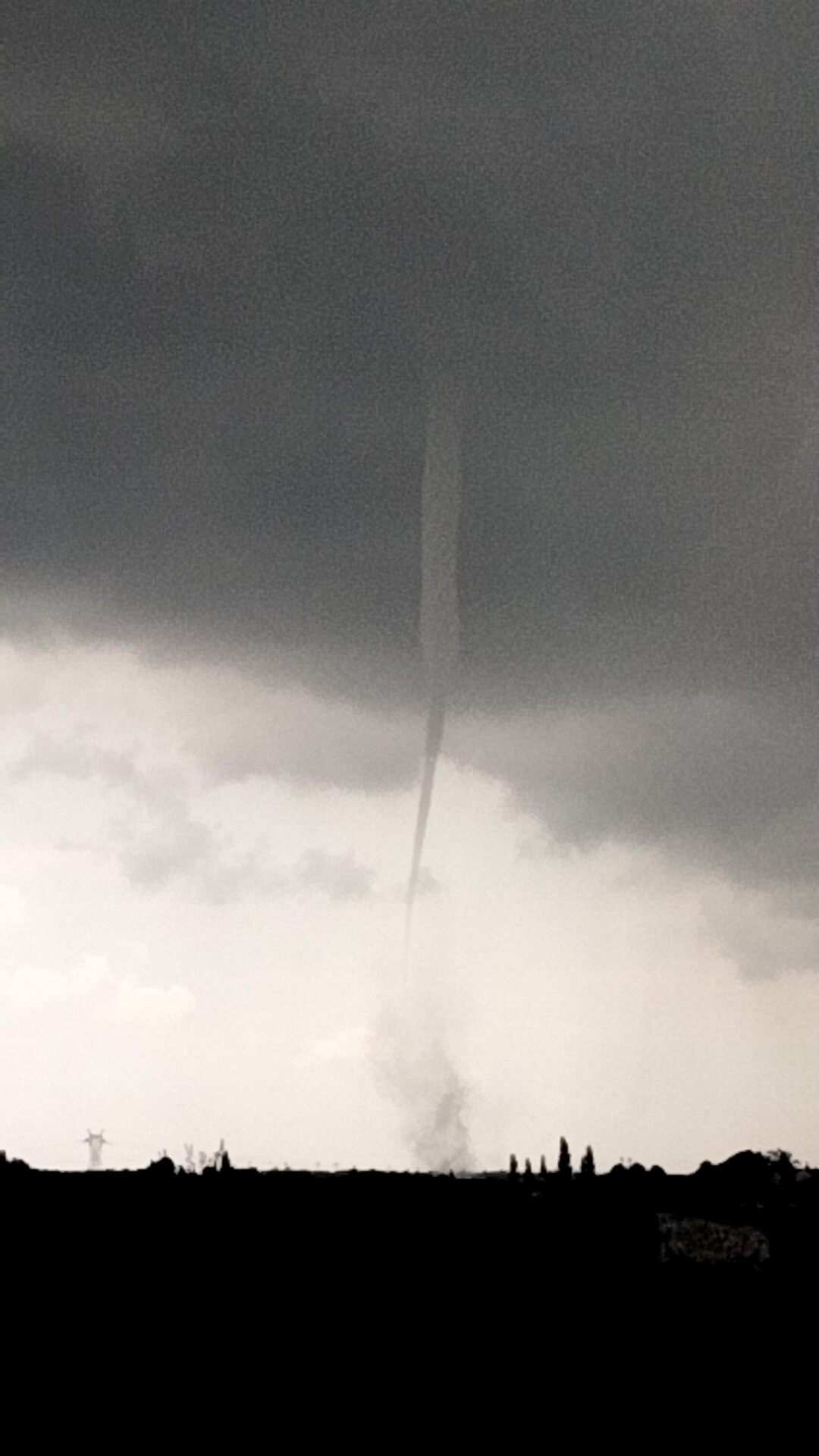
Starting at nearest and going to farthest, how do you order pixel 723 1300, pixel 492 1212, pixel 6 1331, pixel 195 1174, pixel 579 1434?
pixel 579 1434
pixel 6 1331
pixel 723 1300
pixel 492 1212
pixel 195 1174

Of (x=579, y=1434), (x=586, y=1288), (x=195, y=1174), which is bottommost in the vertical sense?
(x=579, y=1434)

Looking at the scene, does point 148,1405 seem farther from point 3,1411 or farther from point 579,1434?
point 579,1434

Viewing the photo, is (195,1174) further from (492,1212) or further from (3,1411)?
(3,1411)


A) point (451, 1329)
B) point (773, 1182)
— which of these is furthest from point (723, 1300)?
point (773, 1182)

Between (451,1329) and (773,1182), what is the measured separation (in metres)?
35.2

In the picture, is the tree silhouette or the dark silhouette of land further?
the tree silhouette

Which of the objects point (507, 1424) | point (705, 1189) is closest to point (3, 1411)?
point (507, 1424)

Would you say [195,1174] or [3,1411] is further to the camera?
[195,1174]

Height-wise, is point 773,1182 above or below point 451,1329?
above

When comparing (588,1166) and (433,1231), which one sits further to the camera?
(588,1166)

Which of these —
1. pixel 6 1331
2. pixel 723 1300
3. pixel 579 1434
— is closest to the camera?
pixel 579 1434

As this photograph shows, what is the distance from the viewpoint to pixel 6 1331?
139ft

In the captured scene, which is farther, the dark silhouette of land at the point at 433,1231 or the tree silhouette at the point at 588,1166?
the tree silhouette at the point at 588,1166

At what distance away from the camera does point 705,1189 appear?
6650 cm
